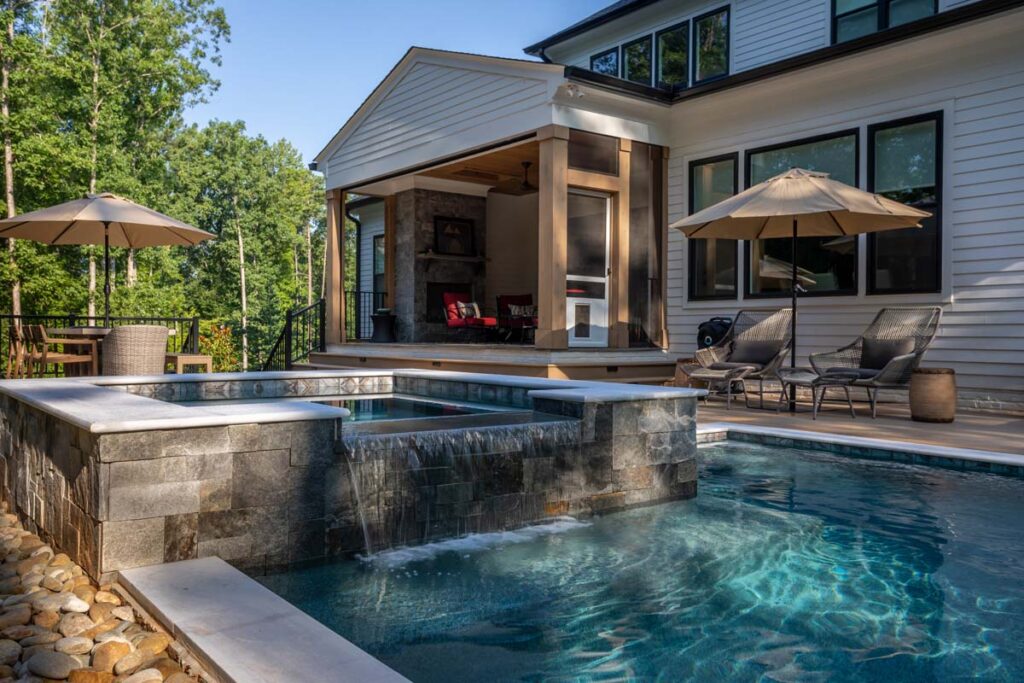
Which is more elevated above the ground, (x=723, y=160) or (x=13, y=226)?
(x=723, y=160)

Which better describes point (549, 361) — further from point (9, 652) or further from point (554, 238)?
point (9, 652)

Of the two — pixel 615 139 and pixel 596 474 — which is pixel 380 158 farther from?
pixel 596 474

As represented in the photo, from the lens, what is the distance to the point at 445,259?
40.9ft

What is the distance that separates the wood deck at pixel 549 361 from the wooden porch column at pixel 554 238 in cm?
22

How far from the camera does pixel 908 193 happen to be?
7.36 metres

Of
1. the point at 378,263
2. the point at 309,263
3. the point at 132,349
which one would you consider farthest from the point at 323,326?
the point at 309,263

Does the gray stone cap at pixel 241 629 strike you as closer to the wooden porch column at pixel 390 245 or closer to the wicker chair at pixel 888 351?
the wicker chair at pixel 888 351

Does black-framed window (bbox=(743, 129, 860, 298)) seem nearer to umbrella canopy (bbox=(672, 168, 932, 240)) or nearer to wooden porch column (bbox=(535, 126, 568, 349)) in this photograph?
umbrella canopy (bbox=(672, 168, 932, 240))

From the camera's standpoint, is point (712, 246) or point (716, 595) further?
point (712, 246)

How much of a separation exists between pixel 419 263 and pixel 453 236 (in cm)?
83

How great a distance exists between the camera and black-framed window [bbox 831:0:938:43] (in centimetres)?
868

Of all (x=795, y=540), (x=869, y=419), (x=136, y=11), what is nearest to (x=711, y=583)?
(x=795, y=540)

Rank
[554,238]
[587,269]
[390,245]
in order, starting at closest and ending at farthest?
1. [554,238]
2. [587,269]
3. [390,245]

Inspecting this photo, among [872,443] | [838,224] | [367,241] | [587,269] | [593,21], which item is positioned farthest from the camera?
[367,241]
